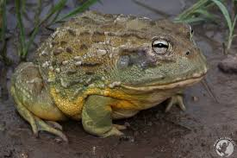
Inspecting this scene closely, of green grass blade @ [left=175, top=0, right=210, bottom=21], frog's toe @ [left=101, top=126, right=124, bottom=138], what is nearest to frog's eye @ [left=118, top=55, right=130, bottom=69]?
frog's toe @ [left=101, top=126, right=124, bottom=138]

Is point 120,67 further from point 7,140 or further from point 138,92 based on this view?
point 7,140

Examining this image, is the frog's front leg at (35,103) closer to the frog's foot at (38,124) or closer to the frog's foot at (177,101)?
the frog's foot at (38,124)

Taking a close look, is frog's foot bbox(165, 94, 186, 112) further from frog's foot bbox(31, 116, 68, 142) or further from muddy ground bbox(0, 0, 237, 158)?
frog's foot bbox(31, 116, 68, 142)

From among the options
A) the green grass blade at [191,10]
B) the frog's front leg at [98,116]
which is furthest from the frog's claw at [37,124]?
the green grass blade at [191,10]

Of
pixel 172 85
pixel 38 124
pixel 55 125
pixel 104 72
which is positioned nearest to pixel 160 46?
pixel 172 85

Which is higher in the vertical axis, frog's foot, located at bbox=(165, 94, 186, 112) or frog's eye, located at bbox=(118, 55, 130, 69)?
frog's eye, located at bbox=(118, 55, 130, 69)

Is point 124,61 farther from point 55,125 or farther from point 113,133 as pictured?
point 55,125

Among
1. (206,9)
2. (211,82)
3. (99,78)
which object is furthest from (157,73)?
(206,9)
